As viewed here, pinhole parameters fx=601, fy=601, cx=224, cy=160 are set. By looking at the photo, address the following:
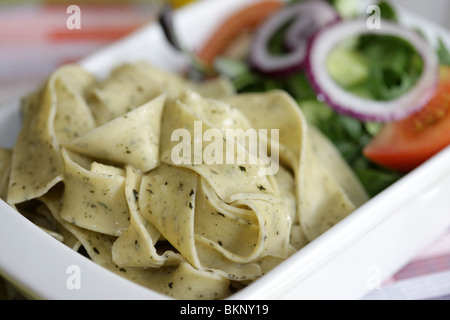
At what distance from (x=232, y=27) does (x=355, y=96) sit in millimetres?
1029

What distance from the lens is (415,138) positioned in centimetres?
272

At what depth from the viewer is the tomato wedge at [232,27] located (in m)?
3.64

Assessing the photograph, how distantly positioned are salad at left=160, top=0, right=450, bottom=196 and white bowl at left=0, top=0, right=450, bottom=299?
409 mm

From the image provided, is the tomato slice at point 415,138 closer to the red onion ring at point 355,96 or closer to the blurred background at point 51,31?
the red onion ring at point 355,96

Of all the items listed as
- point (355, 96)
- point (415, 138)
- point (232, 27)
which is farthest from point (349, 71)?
point (232, 27)

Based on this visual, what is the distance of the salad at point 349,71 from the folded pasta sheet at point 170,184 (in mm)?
419

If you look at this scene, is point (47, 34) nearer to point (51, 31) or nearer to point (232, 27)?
point (51, 31)

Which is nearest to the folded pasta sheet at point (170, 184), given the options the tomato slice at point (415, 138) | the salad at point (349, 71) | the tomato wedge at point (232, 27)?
the tomato slice at point (415, 138)

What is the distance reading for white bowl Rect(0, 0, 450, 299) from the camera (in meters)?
1.71

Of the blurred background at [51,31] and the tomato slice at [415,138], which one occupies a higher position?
the tomato slice at [415,138]

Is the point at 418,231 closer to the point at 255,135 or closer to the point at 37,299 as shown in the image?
the point at 255,135

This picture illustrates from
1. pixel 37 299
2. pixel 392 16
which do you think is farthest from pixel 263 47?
pixel 37 299

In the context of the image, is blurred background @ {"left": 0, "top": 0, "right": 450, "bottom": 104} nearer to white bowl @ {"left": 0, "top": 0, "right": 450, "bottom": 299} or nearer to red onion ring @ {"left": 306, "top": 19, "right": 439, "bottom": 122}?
white bowl @ {"left": 0, "top": 0, "right": 450, "bottom": 299}

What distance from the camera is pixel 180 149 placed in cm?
214
